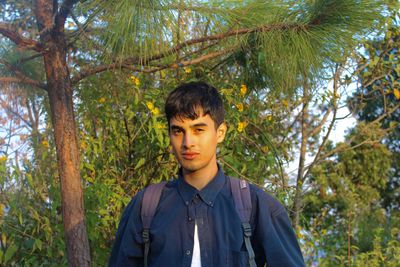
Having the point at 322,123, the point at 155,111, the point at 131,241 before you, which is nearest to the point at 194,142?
the point at 131,241

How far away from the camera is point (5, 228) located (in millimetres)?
3180

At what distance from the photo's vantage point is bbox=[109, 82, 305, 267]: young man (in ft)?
5.93

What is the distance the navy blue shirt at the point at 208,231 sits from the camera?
180 centimetres

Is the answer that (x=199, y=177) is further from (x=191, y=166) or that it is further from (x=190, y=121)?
(x=190, y=121)

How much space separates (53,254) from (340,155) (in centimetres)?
574

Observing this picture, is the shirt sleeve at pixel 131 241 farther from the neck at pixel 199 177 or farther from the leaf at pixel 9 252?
the leaf at pixel 9 252

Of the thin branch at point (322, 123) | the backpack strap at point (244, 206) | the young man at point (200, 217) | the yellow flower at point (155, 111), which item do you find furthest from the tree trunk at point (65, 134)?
the thin branch at point (322, 123)

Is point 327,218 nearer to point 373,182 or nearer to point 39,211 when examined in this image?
point 373,182

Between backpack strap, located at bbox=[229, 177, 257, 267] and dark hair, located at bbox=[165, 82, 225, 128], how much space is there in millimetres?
207

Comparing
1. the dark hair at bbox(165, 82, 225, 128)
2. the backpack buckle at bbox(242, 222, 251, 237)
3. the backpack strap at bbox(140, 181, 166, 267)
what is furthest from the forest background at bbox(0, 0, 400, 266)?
the backpack buckle at bbox(242, 222, 251, 237)

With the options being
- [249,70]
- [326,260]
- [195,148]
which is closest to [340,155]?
[326,260]

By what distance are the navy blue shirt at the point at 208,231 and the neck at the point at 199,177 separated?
0.02 metres

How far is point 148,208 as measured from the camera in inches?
74.7

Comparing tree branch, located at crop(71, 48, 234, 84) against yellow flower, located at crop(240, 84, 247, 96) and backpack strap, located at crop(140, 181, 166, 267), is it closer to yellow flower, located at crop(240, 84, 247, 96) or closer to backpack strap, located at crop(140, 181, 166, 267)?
yellow flower, located at crop(240, 84, 247, 96)
